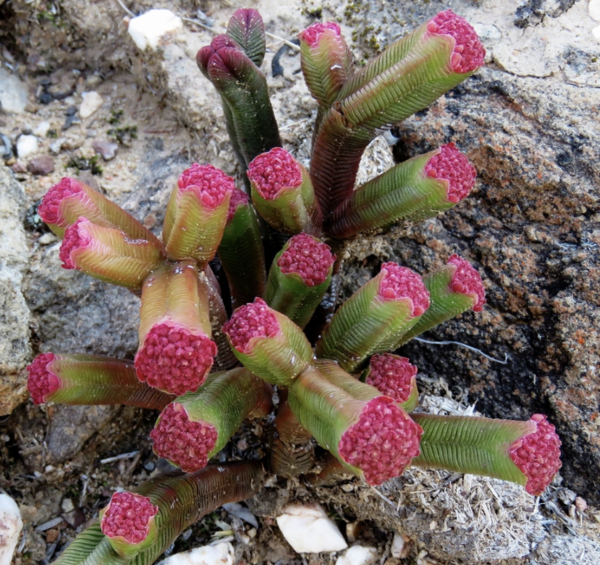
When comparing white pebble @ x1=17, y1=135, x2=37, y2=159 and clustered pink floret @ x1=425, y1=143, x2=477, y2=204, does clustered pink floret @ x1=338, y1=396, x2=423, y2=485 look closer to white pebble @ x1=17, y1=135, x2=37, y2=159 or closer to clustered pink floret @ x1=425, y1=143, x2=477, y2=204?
clustered pink floret @ x1=425, y1=143, x2=477, y2=204

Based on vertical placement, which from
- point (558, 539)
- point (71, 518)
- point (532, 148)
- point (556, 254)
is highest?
point (532, 148)

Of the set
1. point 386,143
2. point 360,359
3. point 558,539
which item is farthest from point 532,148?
point 558,539

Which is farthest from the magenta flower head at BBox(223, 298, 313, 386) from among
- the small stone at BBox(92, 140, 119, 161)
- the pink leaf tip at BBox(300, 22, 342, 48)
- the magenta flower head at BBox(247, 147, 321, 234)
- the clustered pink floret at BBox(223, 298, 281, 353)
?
the small stone at BBox(92, 140, 119, 161)

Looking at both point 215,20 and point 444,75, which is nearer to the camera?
point 444,75

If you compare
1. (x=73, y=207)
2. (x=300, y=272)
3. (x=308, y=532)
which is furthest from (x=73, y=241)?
(x=308, y=532)

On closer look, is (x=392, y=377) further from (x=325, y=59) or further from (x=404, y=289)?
(x=325, y=59)

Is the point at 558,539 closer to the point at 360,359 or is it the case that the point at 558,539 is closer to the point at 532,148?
the point at 360,359
